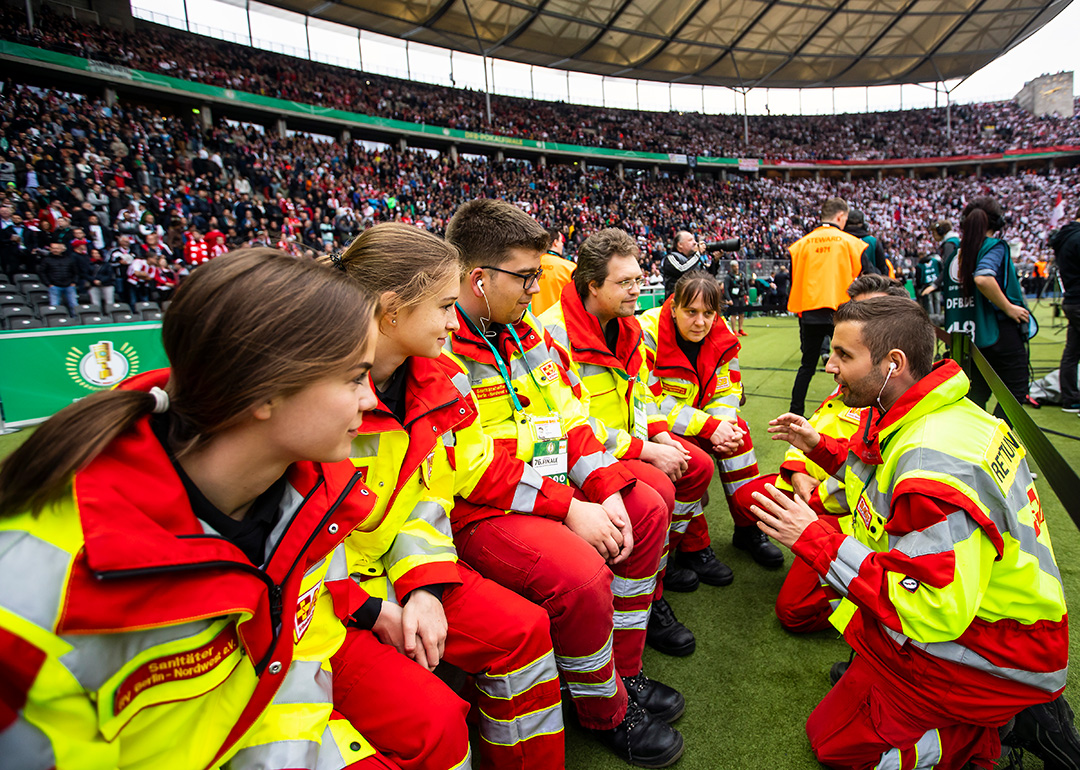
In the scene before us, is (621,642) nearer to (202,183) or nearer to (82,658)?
(82,658)

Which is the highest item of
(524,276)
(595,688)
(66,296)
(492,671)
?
(66,296)

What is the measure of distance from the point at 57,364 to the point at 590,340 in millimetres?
6170

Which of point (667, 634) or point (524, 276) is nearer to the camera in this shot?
point (524, 276)

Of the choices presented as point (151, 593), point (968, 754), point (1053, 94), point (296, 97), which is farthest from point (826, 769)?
point (1053, 94)

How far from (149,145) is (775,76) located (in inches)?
1312

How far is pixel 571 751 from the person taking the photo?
1.87m

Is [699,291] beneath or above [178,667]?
above

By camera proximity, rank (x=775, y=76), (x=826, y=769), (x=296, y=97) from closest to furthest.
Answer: (x=826, y=769) < (x=296, y=97) < (x=775, y=76)

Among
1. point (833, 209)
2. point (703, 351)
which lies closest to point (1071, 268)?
point (833, 209)

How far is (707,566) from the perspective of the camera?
297 centimetres

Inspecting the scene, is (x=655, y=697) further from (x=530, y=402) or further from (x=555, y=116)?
(x=555, y=116)

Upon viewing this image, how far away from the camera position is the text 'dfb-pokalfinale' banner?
5.58 meters

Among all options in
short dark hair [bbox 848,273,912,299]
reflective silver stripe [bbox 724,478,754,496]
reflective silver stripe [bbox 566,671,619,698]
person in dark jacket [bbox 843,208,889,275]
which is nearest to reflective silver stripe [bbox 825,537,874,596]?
reflective silver stripe [bbox 566,671,619,698]

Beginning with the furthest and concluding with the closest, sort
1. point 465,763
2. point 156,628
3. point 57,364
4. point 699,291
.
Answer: point 57,364 < point 699,291 < point 465,763 < point 156,628
